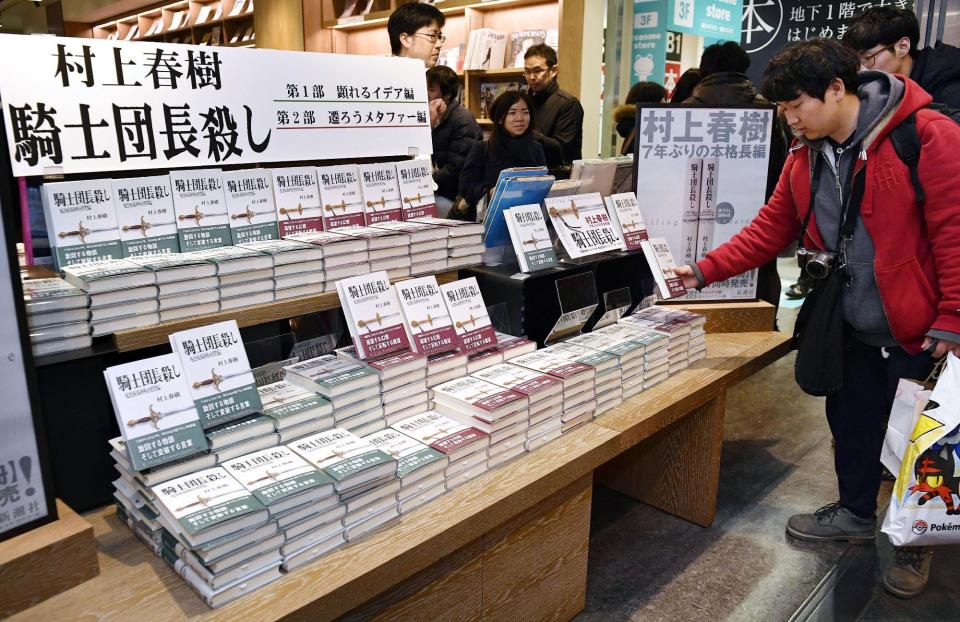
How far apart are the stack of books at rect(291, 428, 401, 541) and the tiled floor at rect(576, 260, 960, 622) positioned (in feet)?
3.51

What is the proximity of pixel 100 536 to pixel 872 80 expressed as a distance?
7.81 feet

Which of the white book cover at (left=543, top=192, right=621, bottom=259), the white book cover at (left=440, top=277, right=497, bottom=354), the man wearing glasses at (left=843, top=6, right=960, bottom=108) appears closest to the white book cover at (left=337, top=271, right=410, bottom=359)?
the white book cover at (left=440, top=277, right=497, bottom=354)

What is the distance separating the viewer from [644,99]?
4.68 m

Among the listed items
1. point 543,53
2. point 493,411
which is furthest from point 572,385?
point 543,53

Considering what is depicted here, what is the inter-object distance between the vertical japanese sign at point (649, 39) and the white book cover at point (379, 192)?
3.72 meters

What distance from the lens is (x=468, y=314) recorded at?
203 centimetres

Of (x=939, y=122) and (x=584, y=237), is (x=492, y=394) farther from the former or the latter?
(x=939, y=122)

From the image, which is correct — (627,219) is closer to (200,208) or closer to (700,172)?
(700,172)

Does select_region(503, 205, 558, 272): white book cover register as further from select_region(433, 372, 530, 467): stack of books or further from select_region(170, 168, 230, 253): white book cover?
select_region(170, 168, 230, 253): white book cover

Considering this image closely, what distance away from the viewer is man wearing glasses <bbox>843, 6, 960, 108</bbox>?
10.3 feet

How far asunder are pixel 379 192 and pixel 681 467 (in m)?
1.59

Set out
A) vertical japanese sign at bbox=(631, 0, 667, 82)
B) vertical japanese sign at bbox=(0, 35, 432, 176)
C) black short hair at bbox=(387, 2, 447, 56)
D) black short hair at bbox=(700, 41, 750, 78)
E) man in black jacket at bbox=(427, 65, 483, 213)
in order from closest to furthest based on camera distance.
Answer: vertical japanese sign at bbox=(0, 35, 432, 176), black short hair at bbox=(387, 2, 447, 56), black short hair at bbox=(700, 41, 750, 78), man in black jacket at bbox=(427, 65, 483, 213), vertical japanese sign at bbox=(631, 0, 667, 82)

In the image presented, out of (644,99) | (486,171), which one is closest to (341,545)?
(486,171)

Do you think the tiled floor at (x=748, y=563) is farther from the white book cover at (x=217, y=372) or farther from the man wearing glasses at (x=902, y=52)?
the man wearing glasses at (x=902, y=52)
